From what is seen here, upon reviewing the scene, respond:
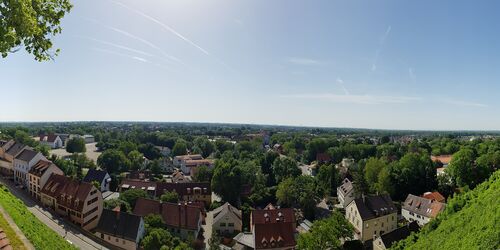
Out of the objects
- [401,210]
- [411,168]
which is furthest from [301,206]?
[411,168]

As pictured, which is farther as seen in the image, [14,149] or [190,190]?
[190,190]

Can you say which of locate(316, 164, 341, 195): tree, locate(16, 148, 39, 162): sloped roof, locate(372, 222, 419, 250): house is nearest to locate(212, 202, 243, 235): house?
locate(372, 222, 419, 250): house

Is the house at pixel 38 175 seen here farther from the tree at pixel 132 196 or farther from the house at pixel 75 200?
the tree at pixel 132 196

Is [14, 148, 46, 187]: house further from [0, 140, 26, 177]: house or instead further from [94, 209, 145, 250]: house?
[94, 209, 145, 250]: house

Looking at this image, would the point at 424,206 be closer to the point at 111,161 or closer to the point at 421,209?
the point at 421,209

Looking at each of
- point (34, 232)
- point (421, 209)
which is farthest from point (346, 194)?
point (34, 232)
